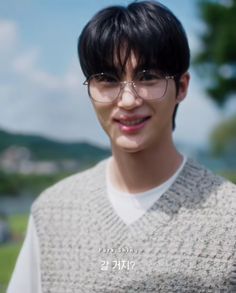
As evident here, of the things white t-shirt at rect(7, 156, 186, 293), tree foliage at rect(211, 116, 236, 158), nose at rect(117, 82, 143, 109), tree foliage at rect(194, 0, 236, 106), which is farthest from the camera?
tree foliage at rect(194, 0, 236, 106)

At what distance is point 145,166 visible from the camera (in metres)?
1.12

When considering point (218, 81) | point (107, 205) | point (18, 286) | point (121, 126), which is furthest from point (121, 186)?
point (218, 81)

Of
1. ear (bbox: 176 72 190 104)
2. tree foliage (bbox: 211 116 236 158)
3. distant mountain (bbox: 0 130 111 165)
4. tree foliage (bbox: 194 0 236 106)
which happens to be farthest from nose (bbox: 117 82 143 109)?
tree foliage (bbox: 194 0 236 106)

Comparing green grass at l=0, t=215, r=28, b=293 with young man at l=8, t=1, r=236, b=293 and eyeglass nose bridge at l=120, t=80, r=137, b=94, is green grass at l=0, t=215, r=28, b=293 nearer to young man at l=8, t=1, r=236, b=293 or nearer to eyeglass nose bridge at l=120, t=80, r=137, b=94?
young man at l=8, t=1, r=236, b=293

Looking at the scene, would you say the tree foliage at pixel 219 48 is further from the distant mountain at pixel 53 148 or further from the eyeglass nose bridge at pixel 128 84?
the eyeglass nose bridge at pixel 128 84

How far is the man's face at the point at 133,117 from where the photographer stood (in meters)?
1.04

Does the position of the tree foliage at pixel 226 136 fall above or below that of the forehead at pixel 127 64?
above

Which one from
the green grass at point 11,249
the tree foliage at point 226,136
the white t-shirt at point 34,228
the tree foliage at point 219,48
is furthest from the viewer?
the tree foliage at point 219,48

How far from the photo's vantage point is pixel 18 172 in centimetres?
231

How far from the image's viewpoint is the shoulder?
1.23 meters

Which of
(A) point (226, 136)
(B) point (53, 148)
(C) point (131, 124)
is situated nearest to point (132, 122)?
(C) point (131, 124)

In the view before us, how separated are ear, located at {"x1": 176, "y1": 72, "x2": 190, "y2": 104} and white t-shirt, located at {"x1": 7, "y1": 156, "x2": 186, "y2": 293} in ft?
0.37

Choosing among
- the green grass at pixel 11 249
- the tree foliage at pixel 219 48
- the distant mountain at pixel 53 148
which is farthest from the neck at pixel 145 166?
the tree foliage at pixel 219 48

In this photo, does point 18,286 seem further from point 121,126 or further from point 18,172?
point 18,172
